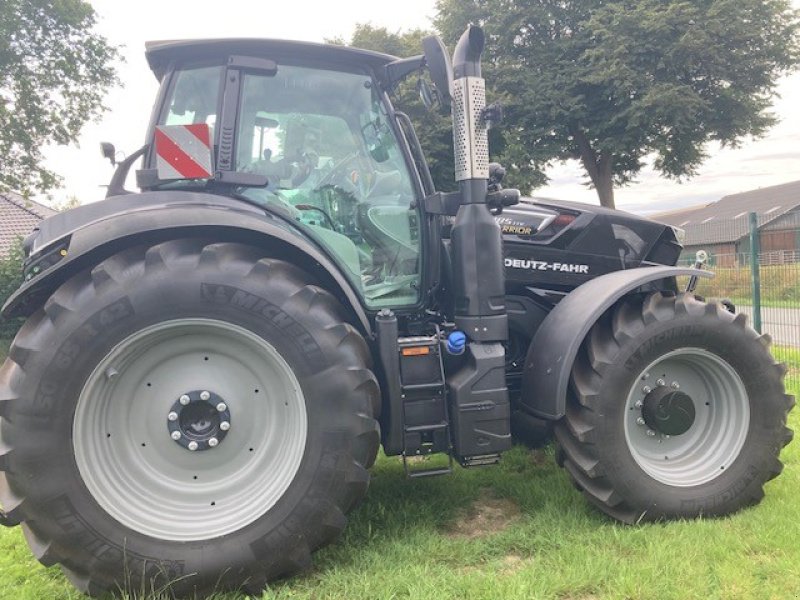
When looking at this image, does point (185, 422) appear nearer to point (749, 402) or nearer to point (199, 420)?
point (199, 420)

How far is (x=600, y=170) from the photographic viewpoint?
2030 cm

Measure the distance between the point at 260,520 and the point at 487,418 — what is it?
1150 millimetres

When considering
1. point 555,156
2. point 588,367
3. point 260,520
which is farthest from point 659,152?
point 260,520

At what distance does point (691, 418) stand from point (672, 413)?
0.41 feet

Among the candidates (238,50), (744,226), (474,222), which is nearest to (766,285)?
(474,222)

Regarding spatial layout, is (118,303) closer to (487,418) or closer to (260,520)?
(260,520)

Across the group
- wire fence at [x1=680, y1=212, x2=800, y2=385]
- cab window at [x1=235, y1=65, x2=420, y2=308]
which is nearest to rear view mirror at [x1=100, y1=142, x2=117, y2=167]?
cab window at [x1=235, y1=65, x2=420, y2=308]

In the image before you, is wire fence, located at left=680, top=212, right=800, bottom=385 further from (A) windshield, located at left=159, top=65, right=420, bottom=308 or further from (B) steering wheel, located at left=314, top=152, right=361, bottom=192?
(B) steering wheel, located at left=314, top=152, right=361, bottom=192

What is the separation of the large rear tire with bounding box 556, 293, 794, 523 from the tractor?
0.04ft

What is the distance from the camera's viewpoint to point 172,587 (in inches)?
93.7

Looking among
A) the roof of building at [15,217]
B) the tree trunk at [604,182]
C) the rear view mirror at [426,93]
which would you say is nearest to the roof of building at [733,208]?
the tree trunk at [604,182]

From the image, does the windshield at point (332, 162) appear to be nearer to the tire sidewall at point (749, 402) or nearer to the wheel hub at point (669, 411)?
the tire sidewall at point (749, 402)

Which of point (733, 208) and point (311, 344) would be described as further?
point (733, 208)

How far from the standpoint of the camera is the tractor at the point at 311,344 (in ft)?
7.89
